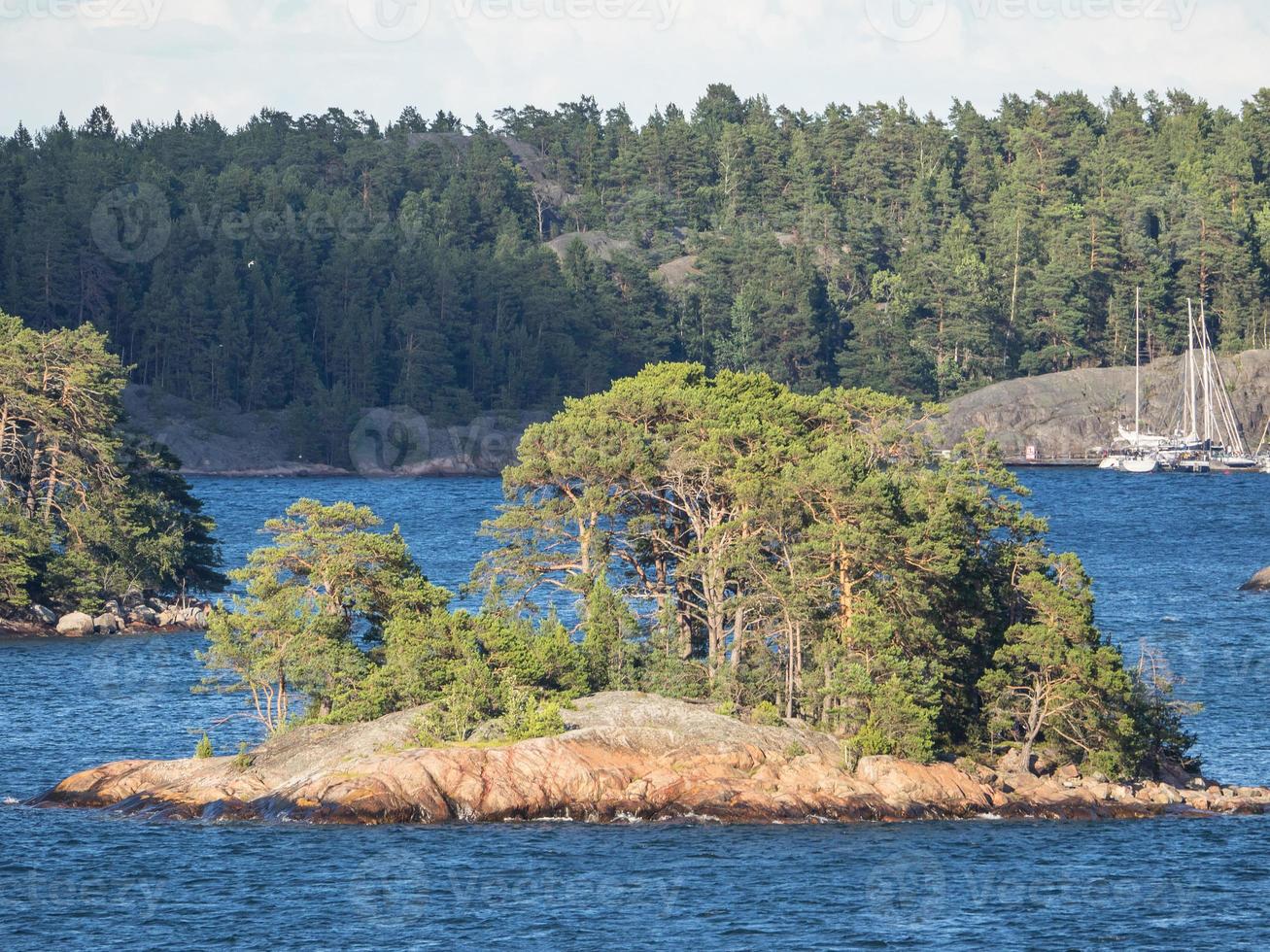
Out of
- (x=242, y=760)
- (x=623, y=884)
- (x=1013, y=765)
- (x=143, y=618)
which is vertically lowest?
(x=623, y=884)

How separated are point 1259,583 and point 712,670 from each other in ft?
201

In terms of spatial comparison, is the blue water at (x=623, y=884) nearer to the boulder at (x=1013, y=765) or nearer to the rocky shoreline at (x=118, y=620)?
the boulder at (x=1013, y=765)

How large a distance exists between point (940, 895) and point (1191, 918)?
6.12 meters

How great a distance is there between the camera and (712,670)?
194 feet

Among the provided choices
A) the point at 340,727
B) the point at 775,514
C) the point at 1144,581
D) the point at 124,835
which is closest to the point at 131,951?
the point at 124,835

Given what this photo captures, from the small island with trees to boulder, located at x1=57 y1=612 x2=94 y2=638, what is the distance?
31180 mm

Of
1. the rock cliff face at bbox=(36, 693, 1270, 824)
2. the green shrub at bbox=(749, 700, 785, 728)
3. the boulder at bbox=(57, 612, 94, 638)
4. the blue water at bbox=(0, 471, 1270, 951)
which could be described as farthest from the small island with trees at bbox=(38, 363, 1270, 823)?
the boulder at bbox=(57, 612, 94, 638)

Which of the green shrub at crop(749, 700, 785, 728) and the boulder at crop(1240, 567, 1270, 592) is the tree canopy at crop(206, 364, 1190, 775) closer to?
the green shrub at crop(749, 700, 785, 728)

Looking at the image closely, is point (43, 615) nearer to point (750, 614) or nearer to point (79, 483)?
point (79, 483)

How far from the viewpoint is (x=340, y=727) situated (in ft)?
183

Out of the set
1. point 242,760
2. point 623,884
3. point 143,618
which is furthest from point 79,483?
point 623,884

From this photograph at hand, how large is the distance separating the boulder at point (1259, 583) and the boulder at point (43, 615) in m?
66.1

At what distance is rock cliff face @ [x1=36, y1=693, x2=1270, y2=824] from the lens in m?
52.3

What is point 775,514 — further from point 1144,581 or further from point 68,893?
point 1144,581
